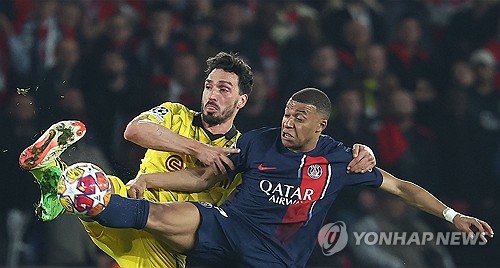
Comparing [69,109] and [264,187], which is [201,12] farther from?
[264,187]

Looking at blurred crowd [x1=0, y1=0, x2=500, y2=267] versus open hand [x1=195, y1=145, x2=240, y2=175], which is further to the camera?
blurred crowd [x1=0, y1=0, x2=500, y2=267]

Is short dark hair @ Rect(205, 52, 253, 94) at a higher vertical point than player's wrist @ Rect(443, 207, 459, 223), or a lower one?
higher

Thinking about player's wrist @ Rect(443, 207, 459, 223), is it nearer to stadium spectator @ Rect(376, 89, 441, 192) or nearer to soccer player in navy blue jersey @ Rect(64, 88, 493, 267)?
soccer player in navy blue jersey @ Rect(64, 88, 493, 267)

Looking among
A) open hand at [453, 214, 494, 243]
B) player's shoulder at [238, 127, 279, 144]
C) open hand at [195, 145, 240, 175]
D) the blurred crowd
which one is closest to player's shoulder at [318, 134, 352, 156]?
player's shoulder at [238, 127, 279, 144]

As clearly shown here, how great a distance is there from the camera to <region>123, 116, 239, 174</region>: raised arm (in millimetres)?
5473

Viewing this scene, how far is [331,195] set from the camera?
5570 millimetres

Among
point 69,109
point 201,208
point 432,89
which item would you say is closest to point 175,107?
point 201,208

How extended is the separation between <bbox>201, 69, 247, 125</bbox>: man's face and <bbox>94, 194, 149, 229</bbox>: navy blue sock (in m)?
0.98

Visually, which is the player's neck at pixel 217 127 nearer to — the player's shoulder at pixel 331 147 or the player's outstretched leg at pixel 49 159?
the player's shoulder at pixel 331 147

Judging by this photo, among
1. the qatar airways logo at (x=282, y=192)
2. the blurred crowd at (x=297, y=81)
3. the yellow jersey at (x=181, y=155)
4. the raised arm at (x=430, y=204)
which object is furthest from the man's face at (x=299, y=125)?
the blurred crowd at (x=297, y=81)

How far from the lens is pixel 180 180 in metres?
5.54


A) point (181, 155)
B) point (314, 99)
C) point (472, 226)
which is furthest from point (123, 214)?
point (472, 226)

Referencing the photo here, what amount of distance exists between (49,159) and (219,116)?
1102 millimetres

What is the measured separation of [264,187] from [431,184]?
124 inches
